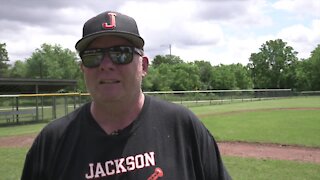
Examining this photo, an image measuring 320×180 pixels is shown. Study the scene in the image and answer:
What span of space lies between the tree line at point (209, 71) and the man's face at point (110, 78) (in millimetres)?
53990

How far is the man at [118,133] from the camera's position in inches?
78.0

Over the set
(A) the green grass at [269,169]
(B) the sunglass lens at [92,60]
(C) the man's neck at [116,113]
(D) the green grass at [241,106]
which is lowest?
(D) the green grass at [241,106]

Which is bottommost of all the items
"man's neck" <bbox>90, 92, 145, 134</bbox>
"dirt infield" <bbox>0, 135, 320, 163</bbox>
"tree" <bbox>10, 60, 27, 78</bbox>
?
"dirt infield" <bbox>0, 135, 320, 163</bbox>

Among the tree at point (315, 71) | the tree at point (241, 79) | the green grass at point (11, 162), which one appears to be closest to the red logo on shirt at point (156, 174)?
the green grass at point (11, 162)

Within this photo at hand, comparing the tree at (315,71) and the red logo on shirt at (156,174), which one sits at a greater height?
the tree at (315,71)

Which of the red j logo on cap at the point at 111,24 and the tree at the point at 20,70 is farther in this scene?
the tree at the point at 20,70

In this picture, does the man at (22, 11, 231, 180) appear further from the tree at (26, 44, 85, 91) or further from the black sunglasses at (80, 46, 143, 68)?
the tree at (26, 44, 85, 91)

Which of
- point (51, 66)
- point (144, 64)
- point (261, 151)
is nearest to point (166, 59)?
point (51, 66)

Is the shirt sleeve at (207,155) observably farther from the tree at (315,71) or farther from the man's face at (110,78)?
the tree at (315,71)

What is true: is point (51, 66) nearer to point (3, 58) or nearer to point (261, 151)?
point (3, 58)

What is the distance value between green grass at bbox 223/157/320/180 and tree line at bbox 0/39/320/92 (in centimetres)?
4758

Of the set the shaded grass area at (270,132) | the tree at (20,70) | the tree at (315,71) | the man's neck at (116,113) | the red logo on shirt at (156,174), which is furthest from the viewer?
the tree at (315,71)

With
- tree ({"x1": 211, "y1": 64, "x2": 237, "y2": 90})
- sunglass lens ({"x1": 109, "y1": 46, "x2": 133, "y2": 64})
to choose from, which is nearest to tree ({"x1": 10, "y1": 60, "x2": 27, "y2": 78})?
tree ({"x1": 211, "y1": 64, "x2": 237, "y2": 90})

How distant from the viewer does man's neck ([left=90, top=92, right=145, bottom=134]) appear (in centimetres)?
207
